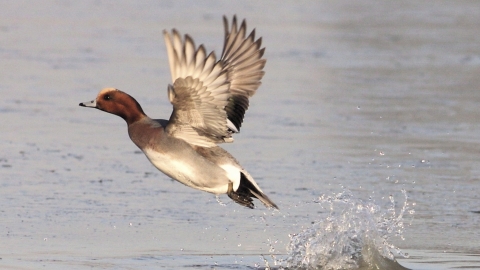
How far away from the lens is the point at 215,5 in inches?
675

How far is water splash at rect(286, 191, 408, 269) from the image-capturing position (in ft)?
18.6

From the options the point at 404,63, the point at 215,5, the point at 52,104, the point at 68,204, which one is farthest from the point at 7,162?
the point at 215,5

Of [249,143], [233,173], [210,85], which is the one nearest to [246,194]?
[233,173]

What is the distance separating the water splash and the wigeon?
1.47 ft

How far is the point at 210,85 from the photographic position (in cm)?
511

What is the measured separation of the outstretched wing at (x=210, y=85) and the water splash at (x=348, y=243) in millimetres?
790

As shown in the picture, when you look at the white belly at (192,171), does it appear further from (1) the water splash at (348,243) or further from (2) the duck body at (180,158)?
(1) the water splash at (348,243)

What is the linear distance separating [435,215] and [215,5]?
36.6 feet

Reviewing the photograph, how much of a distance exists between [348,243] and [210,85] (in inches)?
55.4

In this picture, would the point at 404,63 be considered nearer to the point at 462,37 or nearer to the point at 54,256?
the point at 462,37

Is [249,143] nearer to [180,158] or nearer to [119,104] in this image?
[119,104]

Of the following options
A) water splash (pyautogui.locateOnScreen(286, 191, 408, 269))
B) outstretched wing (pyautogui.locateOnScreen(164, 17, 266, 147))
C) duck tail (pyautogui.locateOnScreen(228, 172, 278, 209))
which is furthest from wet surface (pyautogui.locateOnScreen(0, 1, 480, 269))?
outstretched wing (pyautogui.locateOnScreen(164, 17, 266, 147))

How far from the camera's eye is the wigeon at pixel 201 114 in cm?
504

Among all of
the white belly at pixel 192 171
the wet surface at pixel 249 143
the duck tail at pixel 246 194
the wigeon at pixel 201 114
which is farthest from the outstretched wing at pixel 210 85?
the wet surface at pixel 249 143
